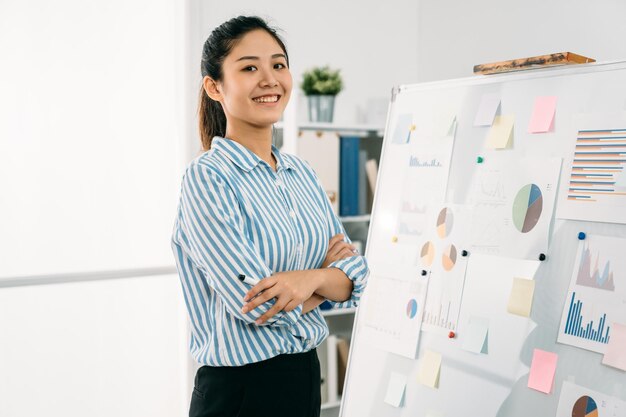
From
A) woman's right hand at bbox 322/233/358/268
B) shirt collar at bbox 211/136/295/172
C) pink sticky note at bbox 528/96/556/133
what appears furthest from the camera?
pink sticky note at bbox 528/96/556/133

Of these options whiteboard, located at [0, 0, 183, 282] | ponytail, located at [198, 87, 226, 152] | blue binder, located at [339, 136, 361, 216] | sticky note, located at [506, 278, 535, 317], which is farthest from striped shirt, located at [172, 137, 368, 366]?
blue binder, located at [339, 136, 361, 216]

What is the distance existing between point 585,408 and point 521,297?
311mm

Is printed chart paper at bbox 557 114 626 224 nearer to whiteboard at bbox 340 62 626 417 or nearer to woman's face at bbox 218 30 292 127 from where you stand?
whiteboard at bbox 340 62 626 417

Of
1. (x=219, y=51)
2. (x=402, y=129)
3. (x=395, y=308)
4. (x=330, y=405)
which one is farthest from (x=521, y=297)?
(x=330, y=405)

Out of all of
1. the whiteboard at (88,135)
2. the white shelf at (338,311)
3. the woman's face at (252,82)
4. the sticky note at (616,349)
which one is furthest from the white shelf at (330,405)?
the woman's face at (252,82)

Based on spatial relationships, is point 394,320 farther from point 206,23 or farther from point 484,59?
point 206,23

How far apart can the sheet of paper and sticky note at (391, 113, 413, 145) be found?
3.06ft

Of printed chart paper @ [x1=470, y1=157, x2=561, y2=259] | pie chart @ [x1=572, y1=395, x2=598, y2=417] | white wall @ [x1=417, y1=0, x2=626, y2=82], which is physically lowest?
pie chart @ [x1=572, y1=395, x2=598, y2=417]

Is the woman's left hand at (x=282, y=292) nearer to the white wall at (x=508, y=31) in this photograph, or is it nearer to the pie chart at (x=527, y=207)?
the pie chart at (x=527, y=207)

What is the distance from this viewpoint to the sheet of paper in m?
1.49

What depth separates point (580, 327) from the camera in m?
1.57

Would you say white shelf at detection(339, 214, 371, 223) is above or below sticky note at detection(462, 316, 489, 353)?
above

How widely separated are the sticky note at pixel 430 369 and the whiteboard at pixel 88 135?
52.9 inches

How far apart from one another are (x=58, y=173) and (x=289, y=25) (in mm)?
1310
